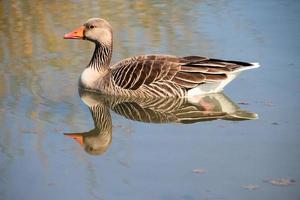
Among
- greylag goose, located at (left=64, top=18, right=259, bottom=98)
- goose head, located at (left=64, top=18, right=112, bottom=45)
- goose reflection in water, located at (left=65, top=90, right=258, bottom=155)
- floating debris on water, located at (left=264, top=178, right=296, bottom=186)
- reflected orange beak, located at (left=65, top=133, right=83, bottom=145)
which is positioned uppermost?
goose head, located at (left=64, top=18, right=112, bottom=45)

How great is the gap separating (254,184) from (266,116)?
87.0 inches

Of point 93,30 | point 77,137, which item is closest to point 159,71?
point 93,30

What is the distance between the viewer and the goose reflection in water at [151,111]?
8.65 m

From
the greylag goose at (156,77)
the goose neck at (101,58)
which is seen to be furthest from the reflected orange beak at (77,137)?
the goose neck at (101,58)

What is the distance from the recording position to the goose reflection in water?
865 cm

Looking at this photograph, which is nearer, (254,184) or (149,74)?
(254,184)

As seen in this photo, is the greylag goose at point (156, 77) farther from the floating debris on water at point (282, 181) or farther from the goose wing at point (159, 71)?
the floating debris on water at point (282, 181)

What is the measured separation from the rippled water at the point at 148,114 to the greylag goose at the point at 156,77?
1.02 feet

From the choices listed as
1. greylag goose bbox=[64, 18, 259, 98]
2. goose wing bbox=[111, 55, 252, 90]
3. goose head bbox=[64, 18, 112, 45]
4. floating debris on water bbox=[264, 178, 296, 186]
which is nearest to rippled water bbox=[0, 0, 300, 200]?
floating debris on water bbox=[264, 178, 296, 186]

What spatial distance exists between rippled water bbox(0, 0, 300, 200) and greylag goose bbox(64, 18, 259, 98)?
1.02 feet

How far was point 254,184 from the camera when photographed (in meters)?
7.11

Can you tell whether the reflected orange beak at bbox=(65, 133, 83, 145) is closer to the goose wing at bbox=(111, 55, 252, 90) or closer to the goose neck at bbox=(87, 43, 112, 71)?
the goose wing at bbox=(111, 55, 252, 90)

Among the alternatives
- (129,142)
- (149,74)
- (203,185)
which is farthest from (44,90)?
(203,185)

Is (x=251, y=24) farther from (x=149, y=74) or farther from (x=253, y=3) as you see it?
(x=149, y=74)
